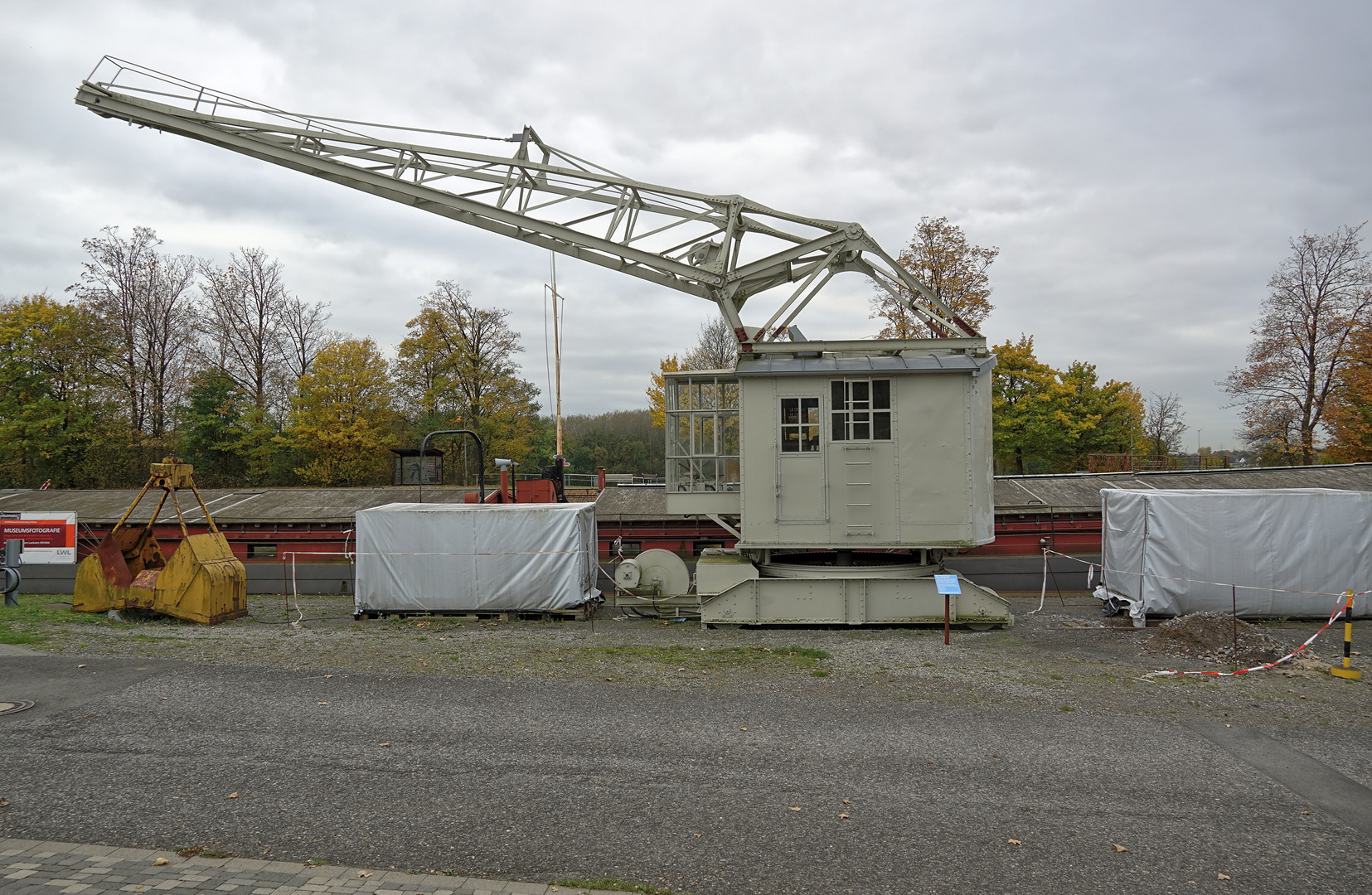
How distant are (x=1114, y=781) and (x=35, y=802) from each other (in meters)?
8.27

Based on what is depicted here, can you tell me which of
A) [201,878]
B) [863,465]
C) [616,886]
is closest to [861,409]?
[863,465]

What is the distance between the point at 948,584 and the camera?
10.6 meters

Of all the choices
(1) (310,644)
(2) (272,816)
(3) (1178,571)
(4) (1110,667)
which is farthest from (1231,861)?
(1) (310,644)

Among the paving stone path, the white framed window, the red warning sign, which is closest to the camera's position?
the paving stone path

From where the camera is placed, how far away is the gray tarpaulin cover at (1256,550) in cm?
1214

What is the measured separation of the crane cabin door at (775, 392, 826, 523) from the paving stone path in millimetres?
8527

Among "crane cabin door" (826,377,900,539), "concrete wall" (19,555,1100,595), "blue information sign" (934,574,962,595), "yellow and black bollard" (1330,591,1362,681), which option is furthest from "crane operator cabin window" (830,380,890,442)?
"yellow and black bollard" (1330,591,1362,681)

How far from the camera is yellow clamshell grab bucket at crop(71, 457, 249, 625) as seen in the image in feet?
41.2

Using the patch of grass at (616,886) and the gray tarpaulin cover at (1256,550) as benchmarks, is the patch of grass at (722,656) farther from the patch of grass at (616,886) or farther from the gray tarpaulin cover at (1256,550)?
the gray tarpaulin cover at (1256,550)

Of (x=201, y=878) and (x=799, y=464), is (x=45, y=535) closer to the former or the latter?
(x=201, y=878)

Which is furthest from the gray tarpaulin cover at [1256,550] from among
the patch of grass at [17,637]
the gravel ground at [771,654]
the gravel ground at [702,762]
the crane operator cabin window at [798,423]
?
the patch of grass at [17,637]

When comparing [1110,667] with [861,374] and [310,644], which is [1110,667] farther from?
[310,644]

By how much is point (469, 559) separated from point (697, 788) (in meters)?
8.40

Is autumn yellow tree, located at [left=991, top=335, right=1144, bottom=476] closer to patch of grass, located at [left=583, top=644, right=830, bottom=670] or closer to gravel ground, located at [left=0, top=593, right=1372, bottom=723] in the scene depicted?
gravel ground, located at [left=0, top=593, right=1372, bottom=723]
